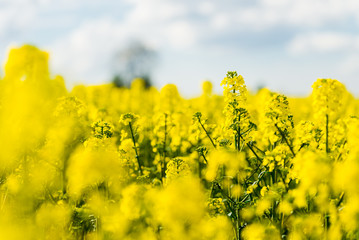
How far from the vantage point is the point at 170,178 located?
3.71 metres

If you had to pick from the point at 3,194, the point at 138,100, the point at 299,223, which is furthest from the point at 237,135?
the point at 138,100

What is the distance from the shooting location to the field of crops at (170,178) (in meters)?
3.25

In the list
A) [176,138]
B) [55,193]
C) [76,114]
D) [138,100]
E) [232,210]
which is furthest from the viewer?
[138,100]

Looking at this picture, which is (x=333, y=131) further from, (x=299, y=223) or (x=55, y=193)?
(x=55, y=193)

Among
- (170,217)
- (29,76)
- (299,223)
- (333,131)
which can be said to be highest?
(29,76)

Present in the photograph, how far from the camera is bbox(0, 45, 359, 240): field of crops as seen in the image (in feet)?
10.7

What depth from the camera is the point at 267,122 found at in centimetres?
401

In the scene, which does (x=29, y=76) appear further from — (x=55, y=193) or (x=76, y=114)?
(x=55, y=193)

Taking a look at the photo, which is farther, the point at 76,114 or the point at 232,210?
the point at 76,114

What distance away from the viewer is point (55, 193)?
4.58 metres

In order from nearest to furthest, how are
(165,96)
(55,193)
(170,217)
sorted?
(170,217)
(55,193)
(165,96)

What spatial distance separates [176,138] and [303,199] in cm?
283

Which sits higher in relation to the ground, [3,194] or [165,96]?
[165,96]

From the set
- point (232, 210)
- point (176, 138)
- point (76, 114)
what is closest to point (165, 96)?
point (176, 138)
